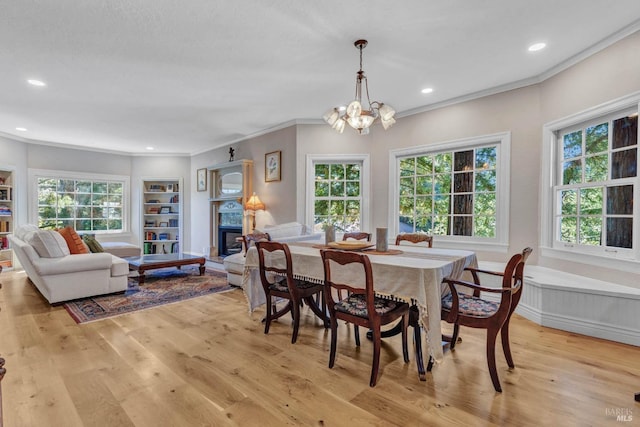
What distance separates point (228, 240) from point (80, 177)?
3.59 metres

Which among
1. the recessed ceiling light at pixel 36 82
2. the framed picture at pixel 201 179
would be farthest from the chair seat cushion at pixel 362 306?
the framed picture at pixel 201 179

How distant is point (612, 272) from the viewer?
2.94 m

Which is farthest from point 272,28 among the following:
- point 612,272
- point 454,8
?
point 612,272

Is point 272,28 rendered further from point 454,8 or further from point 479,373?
point 479,373

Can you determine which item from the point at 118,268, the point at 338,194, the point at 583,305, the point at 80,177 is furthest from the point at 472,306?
the point at 80,177

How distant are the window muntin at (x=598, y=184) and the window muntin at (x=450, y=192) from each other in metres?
0.74

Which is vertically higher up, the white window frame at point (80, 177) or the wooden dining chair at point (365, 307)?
the white window frame at point (80, 177)

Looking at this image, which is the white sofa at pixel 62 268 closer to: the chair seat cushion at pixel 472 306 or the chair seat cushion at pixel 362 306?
the chair seat cushion at pixel 362 306

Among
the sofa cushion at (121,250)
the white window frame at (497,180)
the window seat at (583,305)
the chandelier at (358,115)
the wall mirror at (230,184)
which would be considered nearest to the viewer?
the window seat at (583,305)

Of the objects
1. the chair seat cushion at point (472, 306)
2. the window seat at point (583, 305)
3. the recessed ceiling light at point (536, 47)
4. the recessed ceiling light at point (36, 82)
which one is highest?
the recessed ceiling light at point (536, 47)

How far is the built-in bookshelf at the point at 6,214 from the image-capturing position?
5824 mm

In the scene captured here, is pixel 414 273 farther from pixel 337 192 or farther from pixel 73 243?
pixel 73 243

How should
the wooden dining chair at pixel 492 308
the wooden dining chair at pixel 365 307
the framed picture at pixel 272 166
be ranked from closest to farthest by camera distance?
the wooden dining chair at pixel 492 308
the wooden dining chair at pixel 365 307
the framed picture at pixel 272 166

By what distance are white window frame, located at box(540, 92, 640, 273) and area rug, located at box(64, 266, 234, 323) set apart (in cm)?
405
